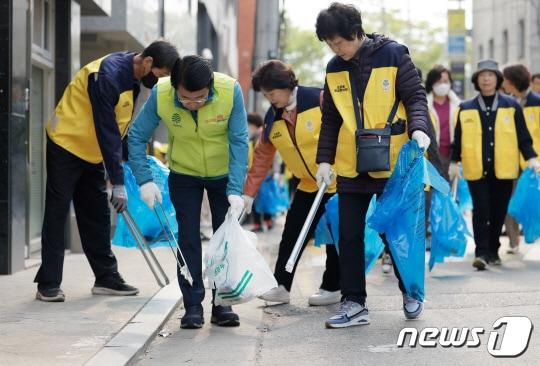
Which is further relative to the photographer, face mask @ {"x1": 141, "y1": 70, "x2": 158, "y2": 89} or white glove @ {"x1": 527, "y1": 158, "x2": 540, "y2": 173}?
white glove @ {"x1": 527, "y1": 158, "x2": 540, "y2": 173}

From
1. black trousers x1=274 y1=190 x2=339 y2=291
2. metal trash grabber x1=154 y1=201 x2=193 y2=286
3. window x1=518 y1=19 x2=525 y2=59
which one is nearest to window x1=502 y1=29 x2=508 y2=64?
window x1=518 y1=19 x2=525 y2=59

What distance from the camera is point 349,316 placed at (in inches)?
272

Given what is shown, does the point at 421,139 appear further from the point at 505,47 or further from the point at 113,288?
the point at 505,47

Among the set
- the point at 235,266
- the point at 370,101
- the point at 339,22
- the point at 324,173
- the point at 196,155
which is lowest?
the point at 235,266

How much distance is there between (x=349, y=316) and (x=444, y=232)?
211 centimetres

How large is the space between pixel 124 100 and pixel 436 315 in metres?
2.44

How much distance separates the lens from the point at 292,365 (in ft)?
19.2

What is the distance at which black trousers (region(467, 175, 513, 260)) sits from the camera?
10.5m

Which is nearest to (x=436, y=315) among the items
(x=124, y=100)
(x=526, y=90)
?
(x=124, y=100)

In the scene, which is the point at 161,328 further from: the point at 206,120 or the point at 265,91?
the point at 265,91

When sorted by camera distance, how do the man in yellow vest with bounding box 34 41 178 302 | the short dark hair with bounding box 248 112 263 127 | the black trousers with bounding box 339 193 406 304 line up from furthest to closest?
the short dark hair with bounding box 248 112 263 127 < the man in yellow vest with bounding box 34 41 178 302 < the black trousers with bounding box 339 193 406 304

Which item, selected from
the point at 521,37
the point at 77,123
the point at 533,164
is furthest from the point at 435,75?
the point at 521,37

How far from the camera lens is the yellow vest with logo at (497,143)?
412 inches

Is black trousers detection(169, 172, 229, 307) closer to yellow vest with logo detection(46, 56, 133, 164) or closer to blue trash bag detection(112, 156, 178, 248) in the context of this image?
blue trash bag detection(112, 156, 178, 248)
